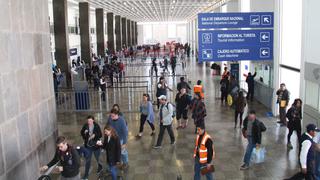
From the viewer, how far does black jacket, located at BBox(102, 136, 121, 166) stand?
21.6ft

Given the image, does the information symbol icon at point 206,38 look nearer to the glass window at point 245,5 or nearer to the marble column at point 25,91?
the marble column at point 25,91

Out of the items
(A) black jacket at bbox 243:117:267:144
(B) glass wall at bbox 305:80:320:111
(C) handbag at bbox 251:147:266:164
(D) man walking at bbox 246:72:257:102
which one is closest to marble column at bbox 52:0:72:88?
(D) man walking at bbox 246:72:257:102

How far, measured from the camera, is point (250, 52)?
11531mm

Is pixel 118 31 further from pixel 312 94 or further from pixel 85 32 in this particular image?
pixel 312 94

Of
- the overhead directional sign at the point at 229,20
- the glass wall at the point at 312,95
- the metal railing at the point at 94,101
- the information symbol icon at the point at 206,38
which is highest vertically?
the overhead directional sign at the point at 229,20

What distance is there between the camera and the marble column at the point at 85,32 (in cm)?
2836

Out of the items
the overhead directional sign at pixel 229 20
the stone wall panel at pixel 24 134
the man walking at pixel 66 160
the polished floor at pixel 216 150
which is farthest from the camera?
the overhead directional sign at pixel 229 20

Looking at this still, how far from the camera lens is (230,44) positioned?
1134 cm

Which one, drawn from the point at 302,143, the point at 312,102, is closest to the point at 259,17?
the point at 312,102

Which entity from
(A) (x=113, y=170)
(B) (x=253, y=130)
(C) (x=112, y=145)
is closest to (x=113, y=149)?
(C) (x=112, y=145)

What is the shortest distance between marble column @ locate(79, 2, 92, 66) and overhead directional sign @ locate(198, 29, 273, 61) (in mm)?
19081

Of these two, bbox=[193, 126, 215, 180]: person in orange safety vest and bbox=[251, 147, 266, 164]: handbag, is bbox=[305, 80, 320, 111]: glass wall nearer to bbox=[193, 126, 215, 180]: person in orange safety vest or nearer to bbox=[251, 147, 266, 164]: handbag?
bbox=[251, 147, 266, 164]: handbag

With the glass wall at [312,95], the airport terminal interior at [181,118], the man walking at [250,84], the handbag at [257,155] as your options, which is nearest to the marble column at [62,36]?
the airport terminal interior at [181,118]

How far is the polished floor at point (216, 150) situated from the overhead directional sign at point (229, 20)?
3.37 metres
